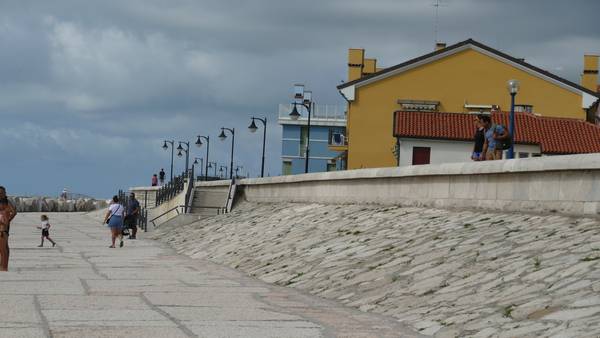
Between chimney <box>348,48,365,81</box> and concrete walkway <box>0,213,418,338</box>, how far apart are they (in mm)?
36867

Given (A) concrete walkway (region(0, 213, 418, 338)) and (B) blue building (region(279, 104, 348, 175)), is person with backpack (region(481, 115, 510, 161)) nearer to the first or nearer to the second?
(A) concrete walkway (region(0, 213, 418, 338))

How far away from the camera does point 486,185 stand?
647 inches

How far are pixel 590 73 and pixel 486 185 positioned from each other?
129 ft

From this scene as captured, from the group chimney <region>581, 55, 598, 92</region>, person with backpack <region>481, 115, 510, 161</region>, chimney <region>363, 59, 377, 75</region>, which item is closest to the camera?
person with backpack <region>481, 115, 510, 161</region>

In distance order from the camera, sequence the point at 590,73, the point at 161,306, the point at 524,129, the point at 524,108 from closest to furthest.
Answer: the point at 161,306, the point at 524,129, the point at 524,108, the point at 590,73

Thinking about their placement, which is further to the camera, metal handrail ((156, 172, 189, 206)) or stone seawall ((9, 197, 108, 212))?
stone seawall ((9, 197, 108, 212))

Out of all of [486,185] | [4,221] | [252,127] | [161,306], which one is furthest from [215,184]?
[161,306]

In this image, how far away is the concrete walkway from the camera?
10219mm

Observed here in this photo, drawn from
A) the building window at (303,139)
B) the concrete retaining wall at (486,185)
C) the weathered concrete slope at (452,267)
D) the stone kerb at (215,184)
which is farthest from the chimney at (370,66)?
the weathered concrete slope at (452,267)

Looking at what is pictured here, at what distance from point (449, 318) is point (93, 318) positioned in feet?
12.3

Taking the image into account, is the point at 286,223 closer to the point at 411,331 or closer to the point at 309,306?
the point at 309,306

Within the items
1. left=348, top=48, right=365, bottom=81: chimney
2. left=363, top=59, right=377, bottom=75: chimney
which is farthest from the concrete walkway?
left=363, top=59, right=377, bottom=75: chimney

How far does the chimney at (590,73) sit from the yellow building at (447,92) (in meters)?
4.10

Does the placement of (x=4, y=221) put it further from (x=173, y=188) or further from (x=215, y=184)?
(x=173, y=188)
